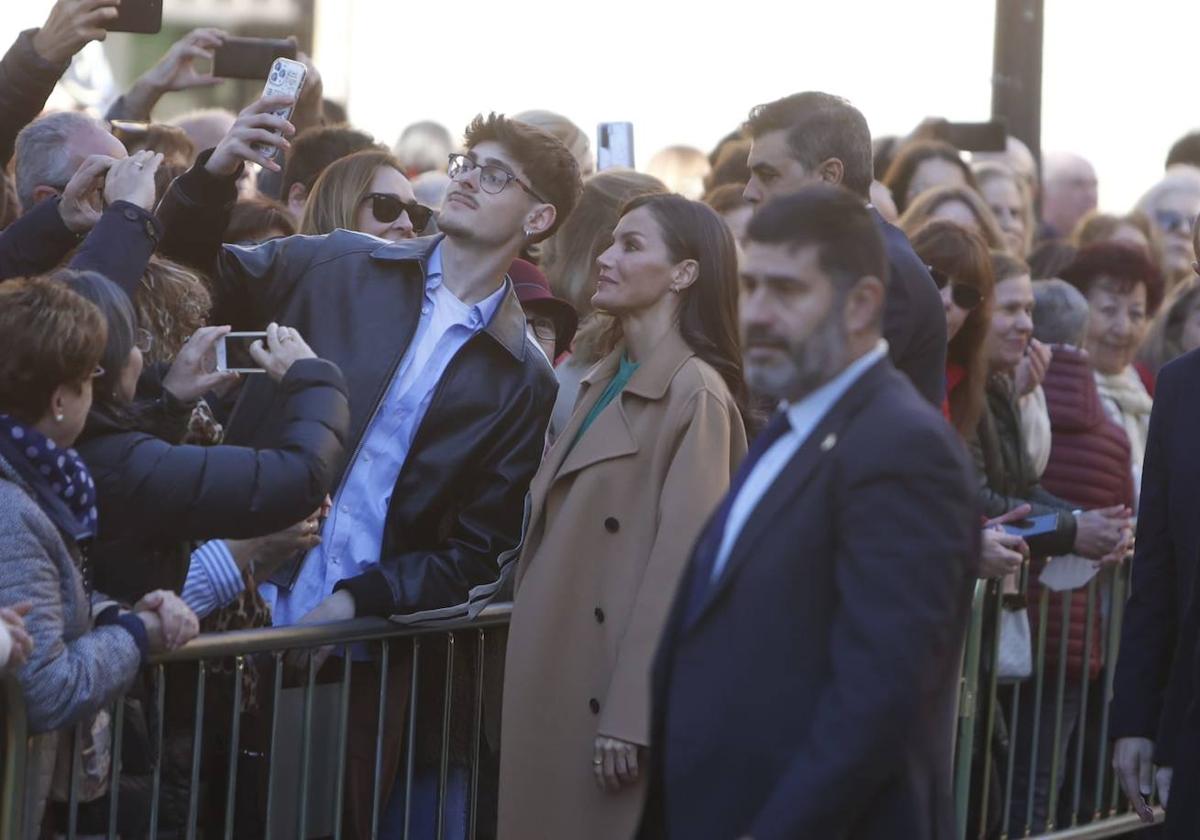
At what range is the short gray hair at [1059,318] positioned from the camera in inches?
284

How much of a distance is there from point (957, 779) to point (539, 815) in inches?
78.8

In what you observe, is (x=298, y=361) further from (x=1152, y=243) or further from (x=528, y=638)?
(x=1152, y=243)

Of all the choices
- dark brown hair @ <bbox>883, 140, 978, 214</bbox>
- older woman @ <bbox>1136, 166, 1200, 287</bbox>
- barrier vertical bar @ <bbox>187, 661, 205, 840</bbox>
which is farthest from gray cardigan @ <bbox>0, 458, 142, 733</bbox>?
older woman @ <bbox>1136, 166, 1200, 287</bbox>

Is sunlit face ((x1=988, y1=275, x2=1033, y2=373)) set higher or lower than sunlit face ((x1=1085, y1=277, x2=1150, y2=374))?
higher

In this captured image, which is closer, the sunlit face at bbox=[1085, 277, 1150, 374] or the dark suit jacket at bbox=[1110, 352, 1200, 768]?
the dark suit jacket at bbox=[1110, 352, 1200, 768]

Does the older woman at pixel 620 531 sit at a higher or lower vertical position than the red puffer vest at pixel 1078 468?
higher

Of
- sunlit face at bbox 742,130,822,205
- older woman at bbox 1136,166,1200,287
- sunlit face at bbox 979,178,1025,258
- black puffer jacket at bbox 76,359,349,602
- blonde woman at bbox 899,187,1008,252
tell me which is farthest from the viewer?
older woman at bbox 1136,166,1200,287

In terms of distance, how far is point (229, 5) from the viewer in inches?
795

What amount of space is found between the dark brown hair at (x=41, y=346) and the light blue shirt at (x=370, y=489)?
128 centimetres

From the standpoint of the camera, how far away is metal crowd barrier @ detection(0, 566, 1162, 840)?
464 centimetres

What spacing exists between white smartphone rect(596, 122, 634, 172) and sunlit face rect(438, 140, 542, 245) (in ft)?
5.99

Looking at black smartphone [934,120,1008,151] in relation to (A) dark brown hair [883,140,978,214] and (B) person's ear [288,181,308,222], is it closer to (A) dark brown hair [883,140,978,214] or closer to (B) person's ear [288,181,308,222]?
(A) dark brown hair [883,140,978,214]

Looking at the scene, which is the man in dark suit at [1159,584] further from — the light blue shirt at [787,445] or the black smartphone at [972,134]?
the black smartphone at [972,134]

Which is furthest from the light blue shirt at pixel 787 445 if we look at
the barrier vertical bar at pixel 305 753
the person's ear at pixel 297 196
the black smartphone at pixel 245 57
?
the person's ear at pixel 297 196
